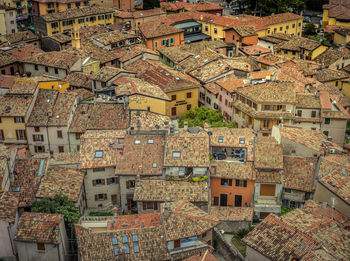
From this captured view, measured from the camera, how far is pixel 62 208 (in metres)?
46.8

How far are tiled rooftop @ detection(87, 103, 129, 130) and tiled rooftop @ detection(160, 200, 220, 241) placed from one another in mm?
21486

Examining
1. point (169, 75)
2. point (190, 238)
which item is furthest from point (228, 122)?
point (190, 238)

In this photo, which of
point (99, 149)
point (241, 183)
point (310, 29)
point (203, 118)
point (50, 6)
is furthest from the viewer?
point (310, 29)

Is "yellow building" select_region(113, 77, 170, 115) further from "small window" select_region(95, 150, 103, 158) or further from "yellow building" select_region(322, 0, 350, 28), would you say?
"yellow building" select_region(322, 0, 350, 28)

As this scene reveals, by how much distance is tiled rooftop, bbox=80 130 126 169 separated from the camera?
53.7m

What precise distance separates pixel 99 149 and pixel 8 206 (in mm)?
14122

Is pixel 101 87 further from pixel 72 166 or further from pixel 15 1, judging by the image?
pixel 15 1

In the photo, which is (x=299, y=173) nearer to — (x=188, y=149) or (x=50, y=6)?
(x=188, y=149)

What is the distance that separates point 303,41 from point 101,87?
53144 millimetres

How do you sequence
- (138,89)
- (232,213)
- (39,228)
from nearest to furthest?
(39,228), (232,213), (138,89)

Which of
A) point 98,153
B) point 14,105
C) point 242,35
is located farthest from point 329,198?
point 242,35

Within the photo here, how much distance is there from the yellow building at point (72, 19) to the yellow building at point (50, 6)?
5156 mm

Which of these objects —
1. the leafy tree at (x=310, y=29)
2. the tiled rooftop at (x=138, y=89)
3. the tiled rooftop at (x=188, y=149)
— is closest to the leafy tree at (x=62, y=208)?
the tiled rooftop at (x=188, y=149)

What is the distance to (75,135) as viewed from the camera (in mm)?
63781
